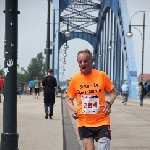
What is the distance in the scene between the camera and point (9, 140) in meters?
7.11

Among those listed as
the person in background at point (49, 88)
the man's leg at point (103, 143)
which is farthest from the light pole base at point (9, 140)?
the person in background at point (49, 88)

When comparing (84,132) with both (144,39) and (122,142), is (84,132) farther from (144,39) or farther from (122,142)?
(144,39)

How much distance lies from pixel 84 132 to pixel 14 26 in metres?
2.16

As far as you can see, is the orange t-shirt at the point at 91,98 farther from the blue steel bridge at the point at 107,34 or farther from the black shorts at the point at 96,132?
the blue steel bridge at the point at 107,34

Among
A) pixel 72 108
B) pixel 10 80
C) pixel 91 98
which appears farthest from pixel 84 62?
pixel 10 80

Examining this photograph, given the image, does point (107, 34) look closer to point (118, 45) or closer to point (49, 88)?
point (118, 45)

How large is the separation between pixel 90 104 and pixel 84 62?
0.46 metres

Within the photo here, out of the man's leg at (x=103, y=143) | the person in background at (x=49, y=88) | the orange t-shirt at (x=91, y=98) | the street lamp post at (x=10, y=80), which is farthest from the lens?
the person in background at (x=49, y=88)

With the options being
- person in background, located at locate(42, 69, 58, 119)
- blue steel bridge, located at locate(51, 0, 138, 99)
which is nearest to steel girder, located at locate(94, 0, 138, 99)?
blue steel bridge, located at locate(51, 0, 138, 99)

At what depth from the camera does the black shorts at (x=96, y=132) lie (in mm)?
5633

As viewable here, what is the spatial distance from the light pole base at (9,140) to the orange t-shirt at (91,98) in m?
1.64

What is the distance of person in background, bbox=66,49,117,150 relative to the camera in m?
5.63

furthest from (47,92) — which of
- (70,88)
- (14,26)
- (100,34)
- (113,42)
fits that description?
(100,34)

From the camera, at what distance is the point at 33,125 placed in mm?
13320
